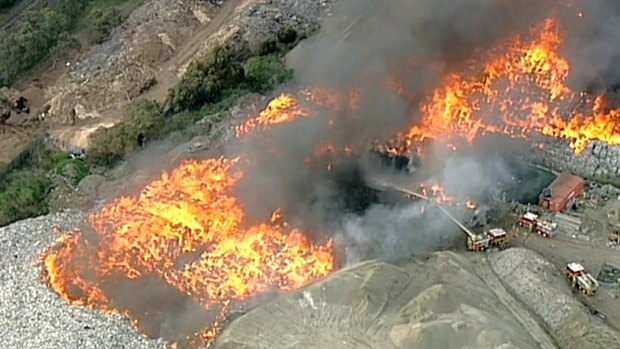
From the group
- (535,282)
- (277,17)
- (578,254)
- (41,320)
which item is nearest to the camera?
(41,320)

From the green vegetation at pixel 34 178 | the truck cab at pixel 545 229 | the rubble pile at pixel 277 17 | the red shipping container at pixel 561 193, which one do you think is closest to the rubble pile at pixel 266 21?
the rubble pile at pixel 277 17

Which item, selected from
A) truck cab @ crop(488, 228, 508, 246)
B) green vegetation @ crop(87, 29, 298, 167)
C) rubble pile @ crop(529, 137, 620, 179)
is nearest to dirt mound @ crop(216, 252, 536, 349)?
truck cab @ crop(488, 228, 508, 246)

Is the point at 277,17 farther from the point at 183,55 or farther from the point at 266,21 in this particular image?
the point at 183,55

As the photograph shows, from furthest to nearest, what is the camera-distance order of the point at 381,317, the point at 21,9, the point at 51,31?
1. the point at 21,9
2. the point at 51,31
3. the point at 381,317

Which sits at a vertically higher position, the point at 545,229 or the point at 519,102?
the point at 519,102

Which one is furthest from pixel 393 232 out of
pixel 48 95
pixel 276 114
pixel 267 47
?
pixel 48 95

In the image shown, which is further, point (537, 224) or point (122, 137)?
point (122, 137)

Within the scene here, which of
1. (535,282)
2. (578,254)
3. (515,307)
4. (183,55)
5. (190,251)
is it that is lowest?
(578,254)
